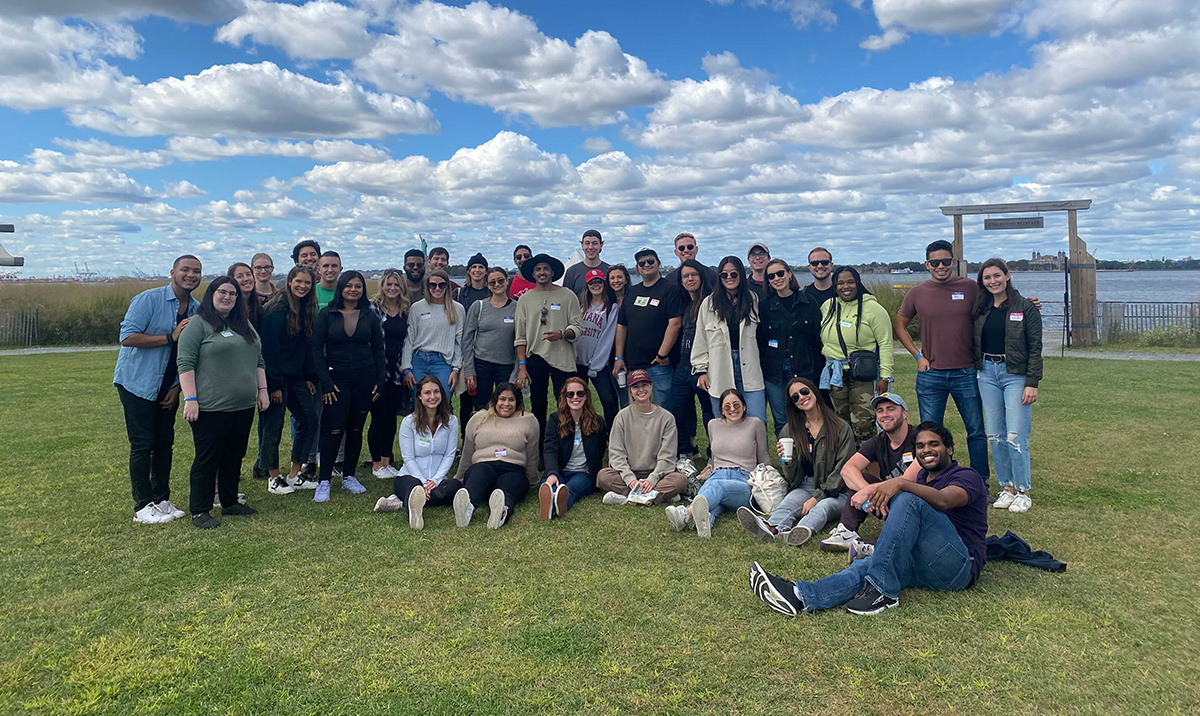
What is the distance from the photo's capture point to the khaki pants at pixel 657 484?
564 cm

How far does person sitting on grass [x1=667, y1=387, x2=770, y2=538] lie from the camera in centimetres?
521

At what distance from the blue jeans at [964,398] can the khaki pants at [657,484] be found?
2.00m

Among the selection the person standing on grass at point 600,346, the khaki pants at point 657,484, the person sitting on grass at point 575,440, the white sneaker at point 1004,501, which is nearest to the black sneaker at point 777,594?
the khaki pants at point 657,484

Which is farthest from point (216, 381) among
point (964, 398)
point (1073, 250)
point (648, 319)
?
point (1073, 250)

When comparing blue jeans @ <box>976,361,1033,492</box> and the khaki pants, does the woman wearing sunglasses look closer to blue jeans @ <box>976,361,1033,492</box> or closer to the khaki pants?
the khaki pants

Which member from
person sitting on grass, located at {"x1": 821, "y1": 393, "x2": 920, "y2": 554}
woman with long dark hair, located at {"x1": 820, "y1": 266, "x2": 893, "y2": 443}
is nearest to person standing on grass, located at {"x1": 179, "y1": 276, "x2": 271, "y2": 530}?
person sitting on grass, located at {"x1": 821, "y1": 393, "x2": 920, "y2": 554}

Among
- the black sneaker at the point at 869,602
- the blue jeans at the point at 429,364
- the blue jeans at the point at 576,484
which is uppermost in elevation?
the blue jeans at the point at 429,364

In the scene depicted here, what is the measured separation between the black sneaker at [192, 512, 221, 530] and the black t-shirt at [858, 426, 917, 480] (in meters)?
4.39

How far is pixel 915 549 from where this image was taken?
3.76m

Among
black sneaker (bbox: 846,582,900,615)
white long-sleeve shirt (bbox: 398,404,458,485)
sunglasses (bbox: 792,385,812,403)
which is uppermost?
sunglasses (bbox: 792,385,812,403)

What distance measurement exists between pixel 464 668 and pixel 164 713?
1.14 m

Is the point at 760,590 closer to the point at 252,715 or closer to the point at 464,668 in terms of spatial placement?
the point at 464,668

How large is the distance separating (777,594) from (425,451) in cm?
319

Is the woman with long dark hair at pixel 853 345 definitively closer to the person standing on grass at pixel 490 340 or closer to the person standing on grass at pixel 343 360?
the person standing on grass at pixel 490 340
